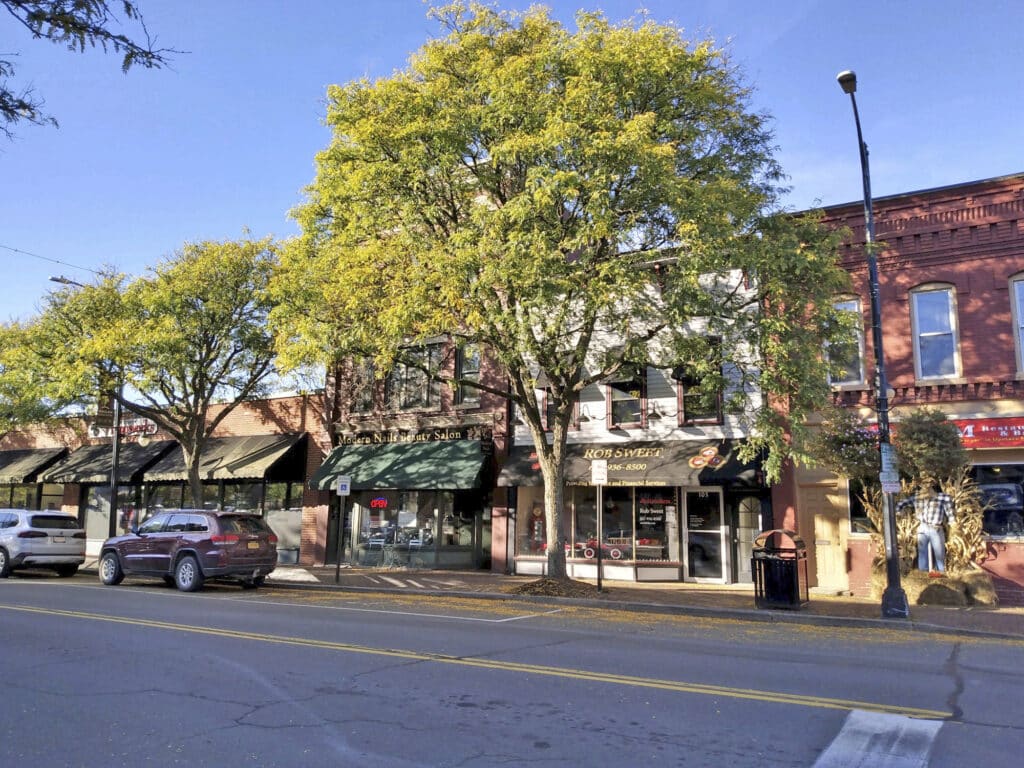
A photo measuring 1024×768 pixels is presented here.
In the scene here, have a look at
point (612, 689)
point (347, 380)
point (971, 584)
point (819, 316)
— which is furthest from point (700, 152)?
point (347, 380)

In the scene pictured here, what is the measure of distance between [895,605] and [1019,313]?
725cm

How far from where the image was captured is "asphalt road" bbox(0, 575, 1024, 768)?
5277 millimetres

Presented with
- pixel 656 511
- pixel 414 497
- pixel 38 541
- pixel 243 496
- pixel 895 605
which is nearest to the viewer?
pixel 895 605

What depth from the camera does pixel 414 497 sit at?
22.7m

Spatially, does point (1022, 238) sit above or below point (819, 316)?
above

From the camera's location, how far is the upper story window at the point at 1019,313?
52.3 feet

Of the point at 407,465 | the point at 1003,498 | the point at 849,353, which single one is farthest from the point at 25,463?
the point at 1003,498

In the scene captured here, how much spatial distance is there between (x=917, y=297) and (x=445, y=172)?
414 inches

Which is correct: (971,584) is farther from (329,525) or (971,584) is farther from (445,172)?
(329,525)

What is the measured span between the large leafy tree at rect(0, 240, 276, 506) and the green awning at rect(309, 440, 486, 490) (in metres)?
3.32

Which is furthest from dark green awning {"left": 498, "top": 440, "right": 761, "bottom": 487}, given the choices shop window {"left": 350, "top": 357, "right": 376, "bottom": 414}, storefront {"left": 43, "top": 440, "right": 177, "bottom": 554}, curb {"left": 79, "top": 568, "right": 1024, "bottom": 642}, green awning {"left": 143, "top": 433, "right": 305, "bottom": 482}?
storefront {"left": 43, "top": 440, "right": 177, "bottom": 554}

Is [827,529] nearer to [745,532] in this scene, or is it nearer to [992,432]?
[745,532]

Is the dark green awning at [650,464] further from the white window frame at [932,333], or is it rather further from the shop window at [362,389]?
the shop window at [362,389]

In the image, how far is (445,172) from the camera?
1452 centimetres
